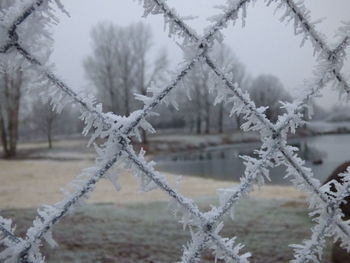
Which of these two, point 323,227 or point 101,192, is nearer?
point 323,227

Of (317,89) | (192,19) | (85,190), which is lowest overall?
(85,190)

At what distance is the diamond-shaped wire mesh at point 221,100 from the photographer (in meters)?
0.87

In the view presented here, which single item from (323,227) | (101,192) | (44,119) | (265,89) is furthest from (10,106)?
(265,89)

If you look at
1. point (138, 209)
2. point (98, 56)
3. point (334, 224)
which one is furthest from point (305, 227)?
point (98, 56)

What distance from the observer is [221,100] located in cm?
101

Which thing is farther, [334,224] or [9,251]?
[334,224]

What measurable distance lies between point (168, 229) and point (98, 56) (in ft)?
132

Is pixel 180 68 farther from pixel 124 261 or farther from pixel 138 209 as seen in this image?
pixel 138 209

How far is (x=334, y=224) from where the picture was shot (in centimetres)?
125

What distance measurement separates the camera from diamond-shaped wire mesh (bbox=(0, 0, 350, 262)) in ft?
2.84

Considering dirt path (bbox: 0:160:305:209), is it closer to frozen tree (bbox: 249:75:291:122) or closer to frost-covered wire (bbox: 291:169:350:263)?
frost-covered wire (bbox: 291:169:350:263)

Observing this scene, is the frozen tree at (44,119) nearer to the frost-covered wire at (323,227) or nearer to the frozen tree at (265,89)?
the frozen tree at (265,89)

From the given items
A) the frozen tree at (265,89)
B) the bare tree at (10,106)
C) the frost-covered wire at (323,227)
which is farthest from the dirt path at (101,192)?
the frozen tree at (265,89)

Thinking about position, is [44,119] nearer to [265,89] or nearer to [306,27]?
[265,89]
